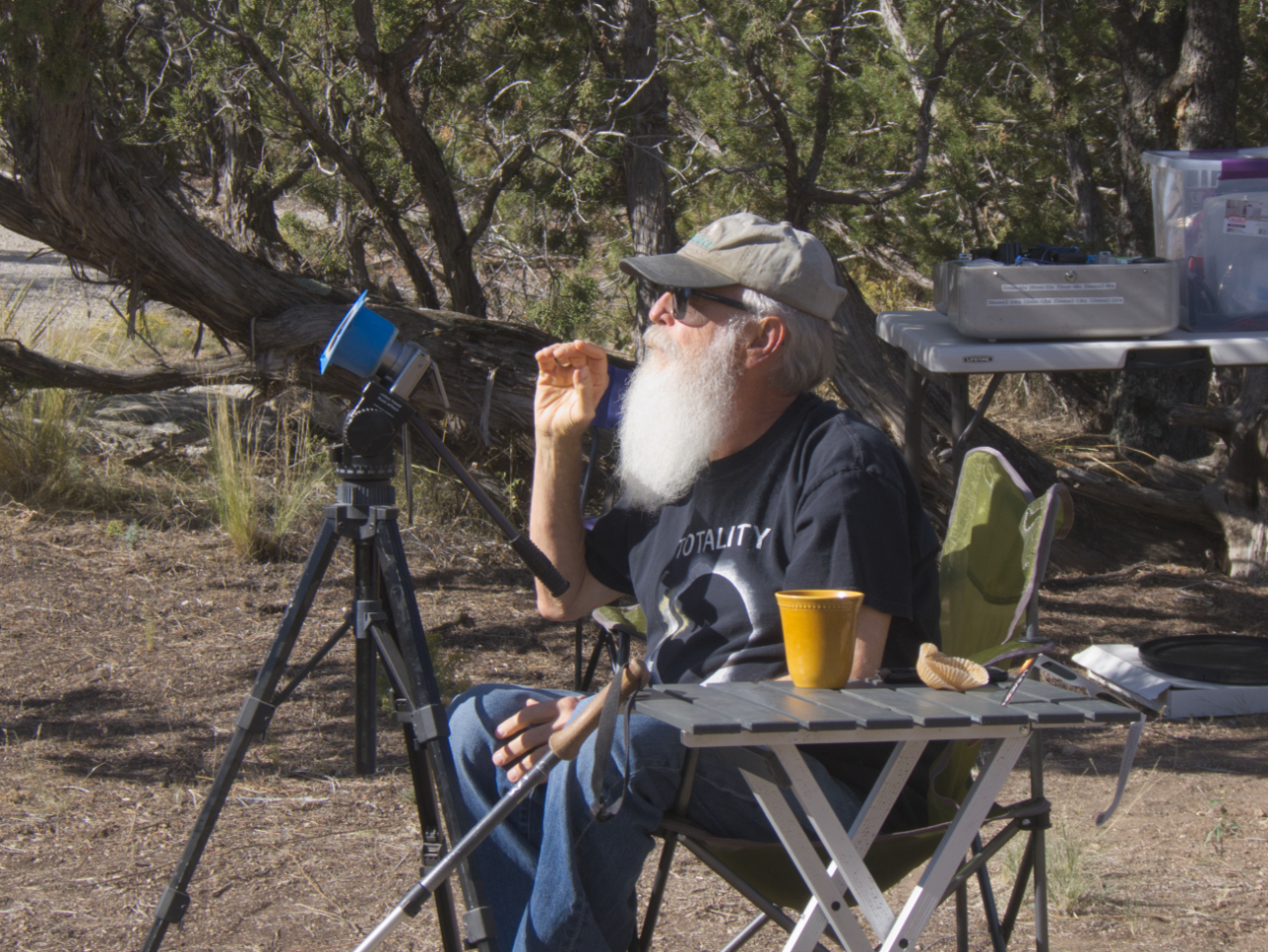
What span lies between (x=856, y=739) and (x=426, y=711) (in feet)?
2.43

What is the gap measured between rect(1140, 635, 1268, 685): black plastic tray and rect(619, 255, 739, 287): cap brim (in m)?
2.58

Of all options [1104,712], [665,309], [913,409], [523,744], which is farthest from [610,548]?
[913,409]

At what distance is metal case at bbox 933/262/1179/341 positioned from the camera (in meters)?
3.15

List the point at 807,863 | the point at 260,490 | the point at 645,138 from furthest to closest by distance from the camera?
the point at 260,490, the point at 645,138, the point at 807,863

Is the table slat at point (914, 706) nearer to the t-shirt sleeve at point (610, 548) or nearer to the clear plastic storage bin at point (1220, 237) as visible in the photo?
the t-shirt sleeve at point (610, 548)

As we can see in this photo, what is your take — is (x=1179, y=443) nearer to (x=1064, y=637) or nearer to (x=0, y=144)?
(x=1064, y=637)

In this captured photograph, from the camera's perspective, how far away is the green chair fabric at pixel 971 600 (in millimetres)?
1616

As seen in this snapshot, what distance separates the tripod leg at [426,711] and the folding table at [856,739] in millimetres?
448

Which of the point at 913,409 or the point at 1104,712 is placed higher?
the point at 913,409

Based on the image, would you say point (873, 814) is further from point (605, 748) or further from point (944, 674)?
point (605, 748)

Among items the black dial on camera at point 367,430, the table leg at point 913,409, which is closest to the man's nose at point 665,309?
the black dial on camera at point 367,430

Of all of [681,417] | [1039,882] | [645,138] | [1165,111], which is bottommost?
[1039,882]

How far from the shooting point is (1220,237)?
11.1 feet

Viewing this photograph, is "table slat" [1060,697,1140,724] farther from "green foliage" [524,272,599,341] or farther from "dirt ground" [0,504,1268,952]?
"green foliage" [524,272,599,341]
